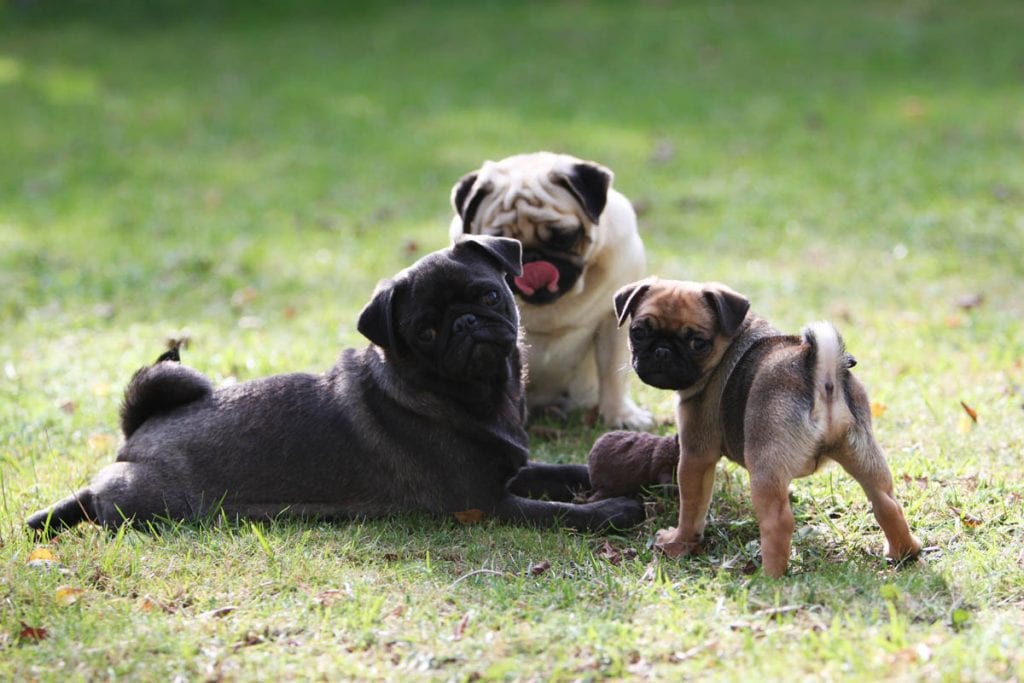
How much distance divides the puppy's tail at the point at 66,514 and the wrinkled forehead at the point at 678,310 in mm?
2700

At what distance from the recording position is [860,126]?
14609 millimetres

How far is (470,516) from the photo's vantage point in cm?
563

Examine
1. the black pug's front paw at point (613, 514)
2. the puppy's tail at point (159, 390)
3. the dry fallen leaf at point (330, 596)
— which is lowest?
the black pug's front paw at point (613, 514)

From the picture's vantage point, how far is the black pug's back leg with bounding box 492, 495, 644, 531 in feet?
18.2

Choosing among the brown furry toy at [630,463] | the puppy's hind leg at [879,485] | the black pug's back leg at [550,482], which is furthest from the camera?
the black pug's back leg at [550,482]

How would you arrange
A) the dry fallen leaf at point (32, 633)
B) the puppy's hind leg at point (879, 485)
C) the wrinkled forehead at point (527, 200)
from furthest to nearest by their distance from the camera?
the wrinkled forehead at point (527, 200), the puppy's hind leg at point (879, 485), the dry fallen leaf at point (32, 633)

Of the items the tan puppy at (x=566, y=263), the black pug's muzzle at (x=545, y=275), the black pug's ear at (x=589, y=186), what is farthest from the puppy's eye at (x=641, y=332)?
the black pug's ear at (x=589, y=186)

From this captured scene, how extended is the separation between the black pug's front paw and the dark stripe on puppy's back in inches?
31.9

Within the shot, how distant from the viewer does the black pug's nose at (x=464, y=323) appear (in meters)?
5.34

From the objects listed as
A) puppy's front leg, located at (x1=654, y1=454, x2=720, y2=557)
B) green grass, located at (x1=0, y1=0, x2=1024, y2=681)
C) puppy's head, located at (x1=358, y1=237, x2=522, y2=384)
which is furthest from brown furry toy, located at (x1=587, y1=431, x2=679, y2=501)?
puppy's head, located at (x1=358, y1=237, x2=522, y2=384)

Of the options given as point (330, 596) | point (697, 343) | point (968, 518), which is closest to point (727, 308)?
point (697, 343)

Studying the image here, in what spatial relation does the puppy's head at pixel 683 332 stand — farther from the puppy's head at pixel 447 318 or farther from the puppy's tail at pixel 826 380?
the puppy's head at pixel 447 318

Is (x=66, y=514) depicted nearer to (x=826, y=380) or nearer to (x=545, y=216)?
(x=545, y=216)

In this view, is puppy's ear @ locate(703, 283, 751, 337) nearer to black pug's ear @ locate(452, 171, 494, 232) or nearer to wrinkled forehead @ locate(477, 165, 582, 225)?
wrinkled forehead @ locate(477, 165, 582, 225)
